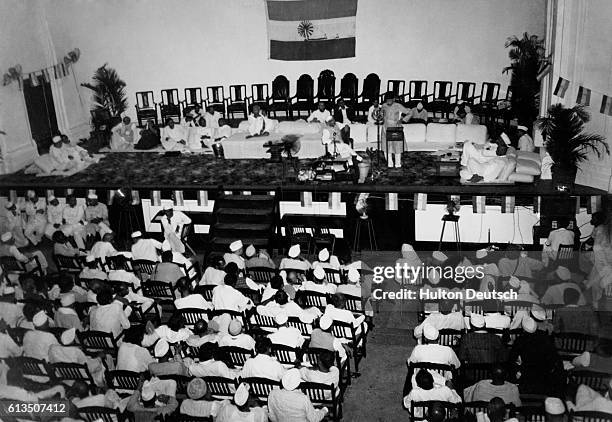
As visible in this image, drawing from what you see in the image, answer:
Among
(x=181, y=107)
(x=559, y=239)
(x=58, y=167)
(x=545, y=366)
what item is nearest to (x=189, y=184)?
(x=58, y=167)

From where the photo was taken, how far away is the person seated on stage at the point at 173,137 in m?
14.6

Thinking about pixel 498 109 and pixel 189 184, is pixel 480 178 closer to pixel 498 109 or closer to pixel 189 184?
pixel 498 109

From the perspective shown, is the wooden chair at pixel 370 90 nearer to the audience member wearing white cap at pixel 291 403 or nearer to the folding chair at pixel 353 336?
the folding chair at pixel 353 336

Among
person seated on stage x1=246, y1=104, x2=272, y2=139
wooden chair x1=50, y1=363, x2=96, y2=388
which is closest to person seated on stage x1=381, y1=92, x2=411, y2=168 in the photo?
person seated on stage x1=246, y1=104, x2=272, y2=139

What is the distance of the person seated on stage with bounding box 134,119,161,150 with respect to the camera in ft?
49.2

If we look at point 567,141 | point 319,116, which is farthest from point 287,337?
point 319,116

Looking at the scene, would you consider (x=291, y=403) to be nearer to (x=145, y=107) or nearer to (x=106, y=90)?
(x=145, y=107)

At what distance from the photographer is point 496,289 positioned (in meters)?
8.29

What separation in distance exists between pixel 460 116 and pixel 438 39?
2400mm

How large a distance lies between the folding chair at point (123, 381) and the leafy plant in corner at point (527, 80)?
1046 centimetres

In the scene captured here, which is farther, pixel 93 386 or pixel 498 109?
pixel 498 109

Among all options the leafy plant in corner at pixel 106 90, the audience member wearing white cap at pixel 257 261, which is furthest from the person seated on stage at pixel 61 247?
the leafy plant in corner at pixel 106 90

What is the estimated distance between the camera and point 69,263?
9961 mm

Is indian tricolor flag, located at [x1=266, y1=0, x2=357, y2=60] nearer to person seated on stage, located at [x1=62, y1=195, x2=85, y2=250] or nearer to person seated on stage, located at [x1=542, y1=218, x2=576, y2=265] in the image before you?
person seated on stage, located at [x1=62, y1=195, x2=85, y2=250]
